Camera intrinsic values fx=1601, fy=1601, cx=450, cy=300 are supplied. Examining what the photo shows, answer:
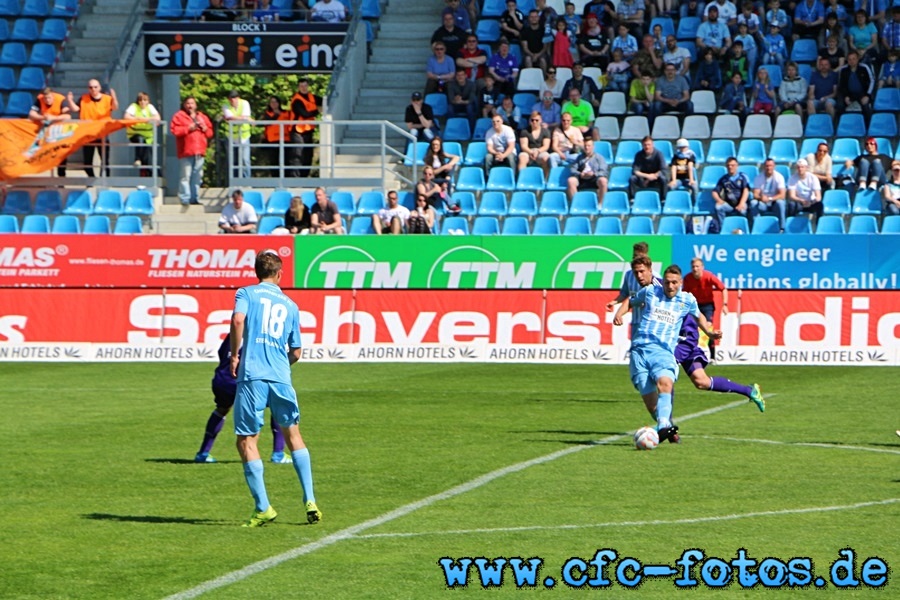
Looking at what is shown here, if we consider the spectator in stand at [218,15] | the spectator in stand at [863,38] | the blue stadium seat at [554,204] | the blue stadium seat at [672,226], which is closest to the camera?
the blue stadium seat at [672,226]

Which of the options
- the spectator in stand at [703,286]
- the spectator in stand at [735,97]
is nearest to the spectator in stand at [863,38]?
the spectator in stand at [735,97]

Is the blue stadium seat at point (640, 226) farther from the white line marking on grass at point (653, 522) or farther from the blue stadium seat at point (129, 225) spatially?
the white line marking on grass at point (653, 522)

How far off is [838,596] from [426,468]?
5789mm

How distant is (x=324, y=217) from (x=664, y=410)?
1618cm

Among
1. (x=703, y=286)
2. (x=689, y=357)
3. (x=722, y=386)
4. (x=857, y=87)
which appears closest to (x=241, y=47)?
(x=857, y=87)

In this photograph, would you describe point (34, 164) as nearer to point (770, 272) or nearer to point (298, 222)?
point (298, 222)

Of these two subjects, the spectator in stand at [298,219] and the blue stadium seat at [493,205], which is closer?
the spectator in stand at [298,219]

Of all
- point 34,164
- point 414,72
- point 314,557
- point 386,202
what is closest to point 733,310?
point 386,202

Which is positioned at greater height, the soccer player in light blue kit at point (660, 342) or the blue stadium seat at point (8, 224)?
the blue stadium seat at point (8, 224)

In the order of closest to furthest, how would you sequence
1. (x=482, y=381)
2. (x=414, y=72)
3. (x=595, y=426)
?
(x=595, y=426)
(x=482, y=381)
(x=414, y=72)

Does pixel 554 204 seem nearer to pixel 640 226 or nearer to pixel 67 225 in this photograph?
pixel 640 226

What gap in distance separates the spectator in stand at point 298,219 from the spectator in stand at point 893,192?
10.9 metres

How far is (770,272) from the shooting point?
29359 mm

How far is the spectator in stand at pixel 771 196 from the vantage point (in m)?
30.1
